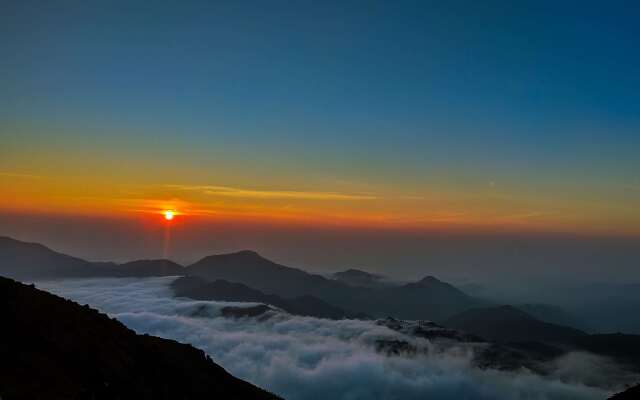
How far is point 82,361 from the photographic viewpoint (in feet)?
145

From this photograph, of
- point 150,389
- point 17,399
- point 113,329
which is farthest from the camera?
point 113,329

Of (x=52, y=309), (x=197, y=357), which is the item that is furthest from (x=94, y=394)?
(x=197, y=357)

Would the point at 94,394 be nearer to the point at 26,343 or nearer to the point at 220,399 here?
the point at 26,343

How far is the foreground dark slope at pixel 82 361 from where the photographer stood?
34.7 m

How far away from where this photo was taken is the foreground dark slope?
34.7 m

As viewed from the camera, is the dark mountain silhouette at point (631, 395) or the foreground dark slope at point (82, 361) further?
the dark mountain silhouette at point (631, 395)

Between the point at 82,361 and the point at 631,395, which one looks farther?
the point at 631,395

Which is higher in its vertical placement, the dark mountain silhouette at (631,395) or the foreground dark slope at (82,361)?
the foreground dark slope at (82,361)

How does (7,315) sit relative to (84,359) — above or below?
above

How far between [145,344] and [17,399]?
126 feet

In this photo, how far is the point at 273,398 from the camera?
73688mm

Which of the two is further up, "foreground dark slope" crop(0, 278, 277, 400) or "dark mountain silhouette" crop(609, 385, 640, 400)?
"foreground dark slope" crop(0, 278, 277, 400)

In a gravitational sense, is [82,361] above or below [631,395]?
above

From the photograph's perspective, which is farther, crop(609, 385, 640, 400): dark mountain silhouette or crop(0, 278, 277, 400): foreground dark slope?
crop(609, 385, 640, 400): dark mountain silhouette
